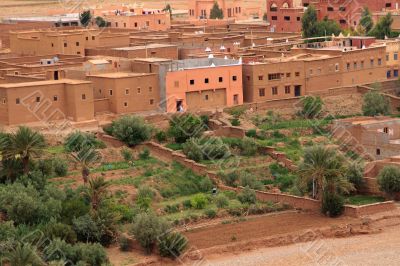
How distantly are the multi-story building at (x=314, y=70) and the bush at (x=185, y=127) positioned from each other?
13.0 ft

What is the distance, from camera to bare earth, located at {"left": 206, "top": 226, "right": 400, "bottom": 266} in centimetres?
2923

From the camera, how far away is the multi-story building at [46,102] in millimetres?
35562

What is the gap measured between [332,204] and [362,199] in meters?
1.79

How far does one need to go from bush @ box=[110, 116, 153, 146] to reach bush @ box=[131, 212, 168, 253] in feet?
19.7

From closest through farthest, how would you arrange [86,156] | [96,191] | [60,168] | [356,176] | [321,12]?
1. [96,191]
2. [60,168]
3. [86,156]
4. [356,176]
5. [321,12]

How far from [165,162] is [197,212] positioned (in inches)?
122

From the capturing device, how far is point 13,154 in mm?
31984

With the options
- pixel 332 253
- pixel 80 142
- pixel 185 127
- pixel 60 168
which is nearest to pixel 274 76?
pixel 185 127

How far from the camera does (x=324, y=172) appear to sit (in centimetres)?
3241

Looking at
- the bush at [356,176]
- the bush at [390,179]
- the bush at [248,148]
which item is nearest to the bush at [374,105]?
the bush at [248,148]

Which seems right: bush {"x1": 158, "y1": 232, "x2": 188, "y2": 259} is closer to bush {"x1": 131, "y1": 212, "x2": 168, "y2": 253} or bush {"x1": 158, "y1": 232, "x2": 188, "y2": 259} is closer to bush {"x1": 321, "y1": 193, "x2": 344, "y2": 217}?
bush {"x1": 131, "y1": 212, "x2": 168, "y2": 253}

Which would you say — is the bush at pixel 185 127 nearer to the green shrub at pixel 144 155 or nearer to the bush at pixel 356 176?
the green shrub at pixel 144 155

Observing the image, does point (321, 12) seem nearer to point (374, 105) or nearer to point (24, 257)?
point (374, 105)

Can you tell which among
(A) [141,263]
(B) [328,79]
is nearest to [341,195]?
(A) [141,263]
